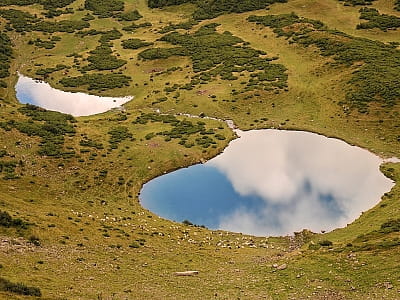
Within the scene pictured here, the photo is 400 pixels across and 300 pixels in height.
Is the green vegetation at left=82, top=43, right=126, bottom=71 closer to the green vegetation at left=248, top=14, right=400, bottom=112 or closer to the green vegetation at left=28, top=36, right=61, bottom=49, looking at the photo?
the green vegetation at left=28, top=36, right=61, bottom=49

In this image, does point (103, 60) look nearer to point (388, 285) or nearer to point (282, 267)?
→ point (282, 267)

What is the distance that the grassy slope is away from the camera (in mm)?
34125

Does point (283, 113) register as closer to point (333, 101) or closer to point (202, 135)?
point (333, 101)

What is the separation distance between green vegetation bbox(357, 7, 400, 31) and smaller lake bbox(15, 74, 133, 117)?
4739 centimetres

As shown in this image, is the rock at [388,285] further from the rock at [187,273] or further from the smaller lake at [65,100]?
the smaller lake at [65,100]

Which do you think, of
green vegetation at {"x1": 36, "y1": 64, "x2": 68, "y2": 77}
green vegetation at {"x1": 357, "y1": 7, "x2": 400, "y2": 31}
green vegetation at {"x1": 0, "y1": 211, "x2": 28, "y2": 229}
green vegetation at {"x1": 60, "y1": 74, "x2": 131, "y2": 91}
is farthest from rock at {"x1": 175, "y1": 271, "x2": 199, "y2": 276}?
green vegetation at {"x1": 357, "y1": 7, "x2": 400, "y2": 31}

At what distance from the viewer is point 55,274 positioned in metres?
33.9

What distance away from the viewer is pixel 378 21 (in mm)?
99188

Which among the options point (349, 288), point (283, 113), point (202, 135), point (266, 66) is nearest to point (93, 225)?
point (349, 288)

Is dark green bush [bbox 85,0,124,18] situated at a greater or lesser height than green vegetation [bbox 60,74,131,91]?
greater

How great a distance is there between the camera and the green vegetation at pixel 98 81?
303ft

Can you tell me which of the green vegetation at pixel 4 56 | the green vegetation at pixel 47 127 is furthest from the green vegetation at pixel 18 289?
the green vegetation at pixel 4 56

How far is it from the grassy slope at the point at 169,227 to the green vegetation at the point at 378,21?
2.97 m

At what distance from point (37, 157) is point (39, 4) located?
281 feet
